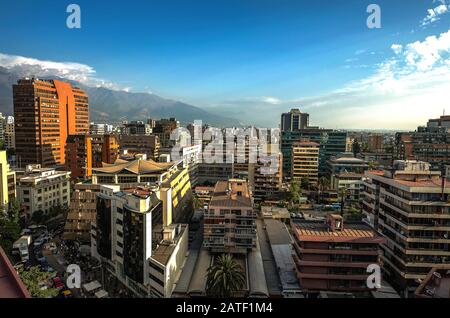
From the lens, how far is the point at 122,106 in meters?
59.9

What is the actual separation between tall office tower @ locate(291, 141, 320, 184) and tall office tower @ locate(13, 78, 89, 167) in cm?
2663

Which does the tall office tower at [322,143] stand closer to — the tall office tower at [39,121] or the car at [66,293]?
the tall office tower at [39,121]

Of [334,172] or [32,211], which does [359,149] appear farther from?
[32,211]

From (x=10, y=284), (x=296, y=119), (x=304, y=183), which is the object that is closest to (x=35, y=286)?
(x=10, y=284)

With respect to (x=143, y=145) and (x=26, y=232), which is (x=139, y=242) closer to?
(x=26, y=232)

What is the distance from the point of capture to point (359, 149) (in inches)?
1877

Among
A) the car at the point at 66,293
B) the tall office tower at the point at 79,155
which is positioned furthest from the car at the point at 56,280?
the tall office tower at the point at 79,155

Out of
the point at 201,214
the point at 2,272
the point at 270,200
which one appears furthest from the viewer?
the point at 270,200

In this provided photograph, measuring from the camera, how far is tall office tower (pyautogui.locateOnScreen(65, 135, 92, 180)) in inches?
1028

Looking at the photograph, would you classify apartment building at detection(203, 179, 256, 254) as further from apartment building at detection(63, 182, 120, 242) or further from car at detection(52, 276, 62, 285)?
apartment building at detection(63, 182, 120, 242)

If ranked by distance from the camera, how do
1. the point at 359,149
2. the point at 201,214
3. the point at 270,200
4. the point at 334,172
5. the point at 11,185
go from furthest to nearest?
the point at 359,149
the point at 334,172
the point at 270,200
the point at 201,214
the point at 11,185

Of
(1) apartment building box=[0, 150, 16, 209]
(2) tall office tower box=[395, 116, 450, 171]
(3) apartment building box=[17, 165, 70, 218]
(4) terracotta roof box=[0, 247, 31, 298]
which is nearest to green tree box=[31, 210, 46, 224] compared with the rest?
(3) apartment building box=[17, 165, 70, 218]
